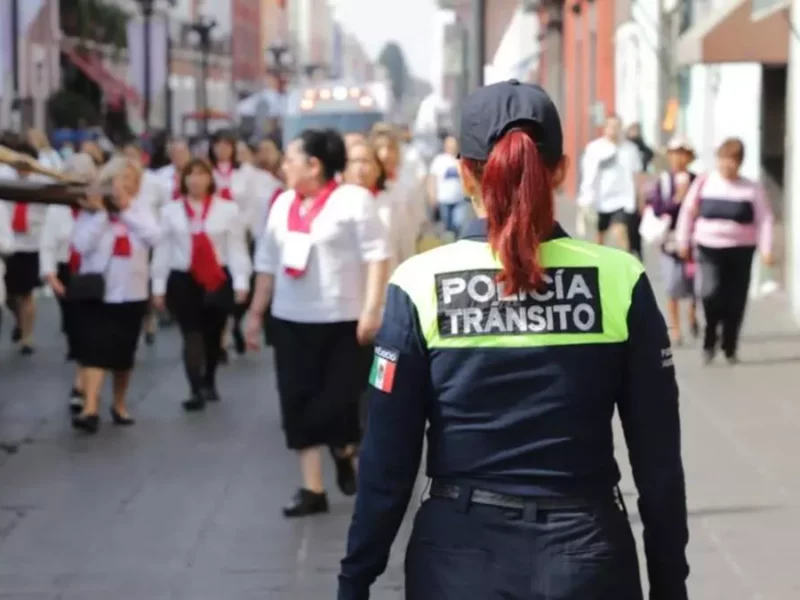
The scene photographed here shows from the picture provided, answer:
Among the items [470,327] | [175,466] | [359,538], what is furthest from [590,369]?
[175,466]

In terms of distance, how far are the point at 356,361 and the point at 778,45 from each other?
37.8 ft

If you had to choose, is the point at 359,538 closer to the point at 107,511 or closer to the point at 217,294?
the point at 107,511

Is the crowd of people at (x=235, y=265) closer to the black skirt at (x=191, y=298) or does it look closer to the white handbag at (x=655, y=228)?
the black skirt at (x=191, y=298)

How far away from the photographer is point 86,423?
1160cm

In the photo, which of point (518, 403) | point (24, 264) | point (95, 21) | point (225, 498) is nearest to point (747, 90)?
point (24, 264)

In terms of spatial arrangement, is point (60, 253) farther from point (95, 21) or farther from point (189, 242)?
point (95, 21)

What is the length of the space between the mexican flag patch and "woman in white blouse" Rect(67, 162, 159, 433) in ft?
26.3

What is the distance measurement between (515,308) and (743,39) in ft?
52.7

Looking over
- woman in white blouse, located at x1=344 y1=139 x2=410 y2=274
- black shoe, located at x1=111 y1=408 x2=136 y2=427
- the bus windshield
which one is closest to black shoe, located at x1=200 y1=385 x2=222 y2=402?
black shoe, located at x1=111 y1=408 x2=136 y2=427

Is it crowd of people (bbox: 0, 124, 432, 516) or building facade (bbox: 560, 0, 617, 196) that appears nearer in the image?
crowd of people (bbox: 0, 124, 432, 516)

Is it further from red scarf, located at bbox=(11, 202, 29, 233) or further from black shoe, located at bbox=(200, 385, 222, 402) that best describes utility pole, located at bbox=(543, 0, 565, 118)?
black shoe, located at bbox=(200, 385, 222, 402)

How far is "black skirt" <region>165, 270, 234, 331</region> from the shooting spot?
12516 mm

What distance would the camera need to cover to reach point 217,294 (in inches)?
492

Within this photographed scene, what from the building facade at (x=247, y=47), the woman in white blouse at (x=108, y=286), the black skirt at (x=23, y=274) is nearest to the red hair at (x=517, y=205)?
the woman in white blouse at (x=108, y=286)
